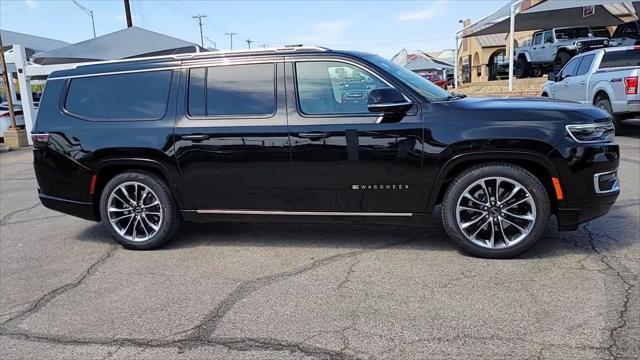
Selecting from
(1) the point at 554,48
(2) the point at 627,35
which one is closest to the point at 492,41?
(1) the point at 554,48

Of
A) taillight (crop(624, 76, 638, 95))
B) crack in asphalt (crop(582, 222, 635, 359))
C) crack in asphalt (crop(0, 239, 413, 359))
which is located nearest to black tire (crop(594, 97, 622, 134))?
taillight (crop(624, 76, 638, 95))

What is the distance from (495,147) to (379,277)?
1417 mm

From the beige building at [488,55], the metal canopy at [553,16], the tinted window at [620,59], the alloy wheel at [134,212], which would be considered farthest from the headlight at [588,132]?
the beige building at [488,55]

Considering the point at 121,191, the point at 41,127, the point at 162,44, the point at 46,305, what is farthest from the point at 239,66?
the point at 162,44

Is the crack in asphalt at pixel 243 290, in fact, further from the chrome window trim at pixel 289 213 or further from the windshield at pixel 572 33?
the windshield at pixel 572 33

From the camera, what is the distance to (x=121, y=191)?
5.03m

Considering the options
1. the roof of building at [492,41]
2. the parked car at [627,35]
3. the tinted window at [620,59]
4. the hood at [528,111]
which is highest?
the roof of building at [492,41]

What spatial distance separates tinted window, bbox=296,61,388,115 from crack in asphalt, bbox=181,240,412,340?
4.29ft

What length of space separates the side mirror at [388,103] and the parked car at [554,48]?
16255 mm

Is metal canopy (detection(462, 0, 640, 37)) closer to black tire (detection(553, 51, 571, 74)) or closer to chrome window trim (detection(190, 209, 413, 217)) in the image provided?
black tire (detection(553, 51, 571, 74))

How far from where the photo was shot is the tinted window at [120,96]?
16.0ft

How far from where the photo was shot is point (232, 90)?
15.4 feet

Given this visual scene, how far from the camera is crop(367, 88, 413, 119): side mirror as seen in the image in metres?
4.23

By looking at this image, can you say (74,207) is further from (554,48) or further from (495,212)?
(554,48)
